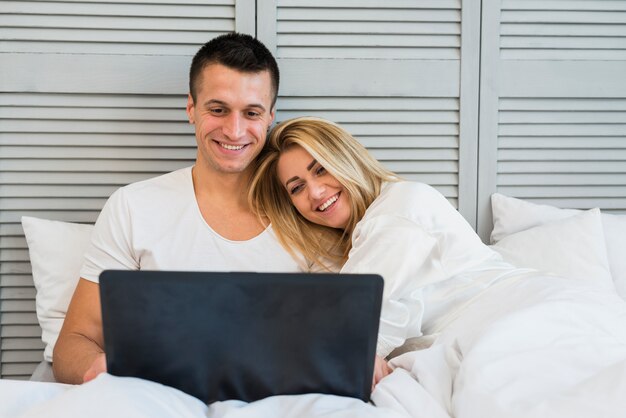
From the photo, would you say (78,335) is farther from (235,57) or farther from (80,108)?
(235,57)

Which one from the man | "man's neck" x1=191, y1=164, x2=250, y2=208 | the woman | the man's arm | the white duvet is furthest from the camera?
"man's neck" x1=191, y1=164, x2=250, y2=208

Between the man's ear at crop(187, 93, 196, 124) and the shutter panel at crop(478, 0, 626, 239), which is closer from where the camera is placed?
the man's ear at crop(187, 93, 196, 124)

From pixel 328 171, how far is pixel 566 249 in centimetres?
67

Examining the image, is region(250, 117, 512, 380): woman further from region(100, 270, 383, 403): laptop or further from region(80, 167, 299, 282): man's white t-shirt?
A: region(100, 270, 383, 403): laptop

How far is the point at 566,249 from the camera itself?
1.76 m

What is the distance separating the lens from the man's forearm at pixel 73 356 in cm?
149

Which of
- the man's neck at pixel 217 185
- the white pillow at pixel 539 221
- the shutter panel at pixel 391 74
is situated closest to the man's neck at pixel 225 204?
the man's neck at pixel 217 185

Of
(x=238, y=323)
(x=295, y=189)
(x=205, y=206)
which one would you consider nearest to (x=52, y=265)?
(x=205, y=206)

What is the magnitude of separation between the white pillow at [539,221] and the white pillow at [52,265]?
1.12 m

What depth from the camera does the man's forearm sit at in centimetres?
149

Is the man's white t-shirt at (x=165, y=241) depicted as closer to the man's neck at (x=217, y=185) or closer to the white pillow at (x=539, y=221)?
the man's neck at (x=217, y=185)

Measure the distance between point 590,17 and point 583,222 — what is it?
59 cm

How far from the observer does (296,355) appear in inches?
37.6

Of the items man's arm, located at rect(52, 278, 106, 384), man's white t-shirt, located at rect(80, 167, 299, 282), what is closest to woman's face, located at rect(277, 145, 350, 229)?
man's white t-shirt, located at rect(80, 167, 299, 282)
